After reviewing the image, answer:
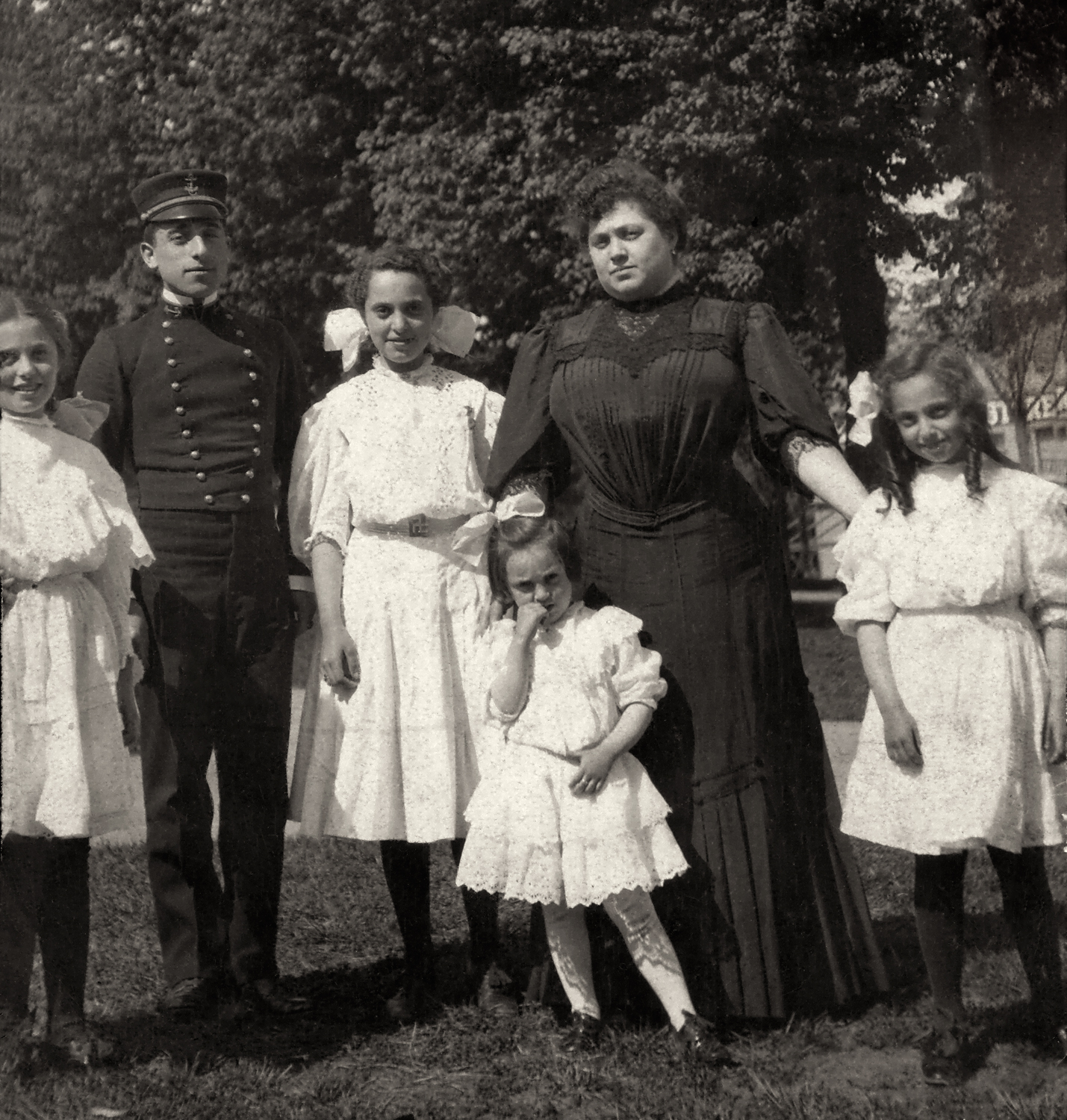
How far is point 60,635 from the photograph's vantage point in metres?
3.35

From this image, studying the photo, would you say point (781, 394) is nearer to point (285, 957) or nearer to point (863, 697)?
point (285, 957)

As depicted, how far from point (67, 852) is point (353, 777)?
800mm

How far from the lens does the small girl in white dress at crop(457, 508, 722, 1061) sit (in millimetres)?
3475

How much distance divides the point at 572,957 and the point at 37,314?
2.20m

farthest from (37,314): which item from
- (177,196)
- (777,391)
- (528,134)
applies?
(528,134)

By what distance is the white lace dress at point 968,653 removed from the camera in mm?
3225

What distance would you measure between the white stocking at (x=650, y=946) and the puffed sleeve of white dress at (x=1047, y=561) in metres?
1.25

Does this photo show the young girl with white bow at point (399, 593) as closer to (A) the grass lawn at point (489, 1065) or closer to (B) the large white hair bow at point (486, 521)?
(B) the large white hair bow at point (486, 521)

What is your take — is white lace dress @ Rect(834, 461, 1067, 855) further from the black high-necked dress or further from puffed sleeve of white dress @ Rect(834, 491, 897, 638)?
the black high-necked dress

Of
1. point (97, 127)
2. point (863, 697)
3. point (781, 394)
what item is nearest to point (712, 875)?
point (781, 394)

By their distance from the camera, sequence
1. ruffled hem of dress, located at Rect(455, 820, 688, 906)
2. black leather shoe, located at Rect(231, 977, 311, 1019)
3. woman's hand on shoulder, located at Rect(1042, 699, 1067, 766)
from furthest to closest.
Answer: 1. black leather shoe, located at Rect(231, 977, 311, 1019)
2. ruffled hem of dress, located at Rect(455, 820, 688, 906)
3. woman's hand on shoulder, located at Rect(1042, 699, 1067, 766)

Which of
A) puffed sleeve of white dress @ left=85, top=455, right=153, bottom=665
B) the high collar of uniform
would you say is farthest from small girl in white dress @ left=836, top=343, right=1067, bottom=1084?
the high collar of uniform

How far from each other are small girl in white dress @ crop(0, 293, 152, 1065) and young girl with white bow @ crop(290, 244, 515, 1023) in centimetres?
63

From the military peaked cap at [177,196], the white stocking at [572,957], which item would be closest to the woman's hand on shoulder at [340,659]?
the white stocking at [572,957]
